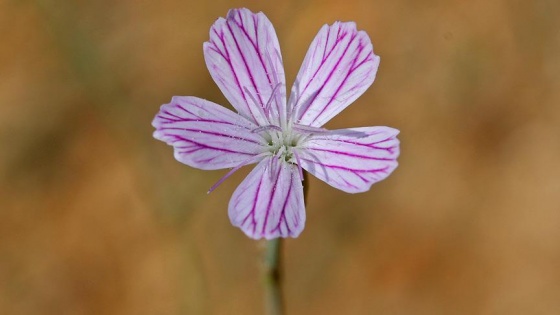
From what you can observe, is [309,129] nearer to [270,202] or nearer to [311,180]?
[270,202]

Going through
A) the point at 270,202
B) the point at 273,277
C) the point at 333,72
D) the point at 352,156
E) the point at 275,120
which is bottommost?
the point at 273,277

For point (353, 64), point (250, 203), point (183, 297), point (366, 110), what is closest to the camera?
point (250, 203)

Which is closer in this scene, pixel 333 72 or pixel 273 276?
pixel 333 72

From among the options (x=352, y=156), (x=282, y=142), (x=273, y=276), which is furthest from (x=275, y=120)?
(x=273, y=276)

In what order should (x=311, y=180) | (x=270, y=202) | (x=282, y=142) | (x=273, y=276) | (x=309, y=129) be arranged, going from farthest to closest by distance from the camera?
1. (x=311, y=180)
2. (x=273, y=276)
3. (x=282, y=142)
4. (x=309, y=129)
5. (x=270, y=202)

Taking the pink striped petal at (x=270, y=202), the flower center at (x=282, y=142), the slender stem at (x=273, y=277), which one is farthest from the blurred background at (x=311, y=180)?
the pink striped petal at (x=270, y=202)

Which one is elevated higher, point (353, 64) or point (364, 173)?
point (353, 64)
